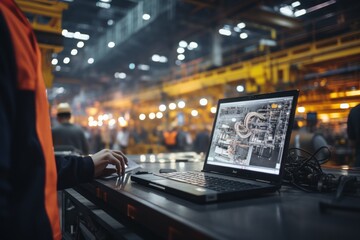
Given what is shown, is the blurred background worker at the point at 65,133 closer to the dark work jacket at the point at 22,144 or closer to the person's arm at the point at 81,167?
the person's arm at the point at 81,167

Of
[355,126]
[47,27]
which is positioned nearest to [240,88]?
[355,126]

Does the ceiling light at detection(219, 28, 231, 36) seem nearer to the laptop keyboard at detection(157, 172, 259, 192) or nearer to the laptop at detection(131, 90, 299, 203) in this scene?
the laptop at detection(131, 90, 299, 203)

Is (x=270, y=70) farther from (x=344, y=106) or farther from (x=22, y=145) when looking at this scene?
(x=22, y=145)

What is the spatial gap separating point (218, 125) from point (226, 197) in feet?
1.87

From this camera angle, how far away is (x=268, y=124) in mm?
1125

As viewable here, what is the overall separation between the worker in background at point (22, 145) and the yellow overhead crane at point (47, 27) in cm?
247

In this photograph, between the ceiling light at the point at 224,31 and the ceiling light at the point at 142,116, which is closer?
the ceiling light at the point at 224,31

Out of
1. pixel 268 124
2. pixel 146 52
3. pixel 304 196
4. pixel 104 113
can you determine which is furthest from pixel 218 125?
pixel 104 113

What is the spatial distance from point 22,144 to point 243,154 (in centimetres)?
77

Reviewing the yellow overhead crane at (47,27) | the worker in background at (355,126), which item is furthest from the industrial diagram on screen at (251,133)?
the yellow overhead crane at (47,27)

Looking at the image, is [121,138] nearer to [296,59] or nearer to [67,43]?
[296,59]

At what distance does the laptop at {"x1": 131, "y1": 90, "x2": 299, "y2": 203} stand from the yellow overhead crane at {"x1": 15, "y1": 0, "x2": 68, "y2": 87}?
7.56 feet

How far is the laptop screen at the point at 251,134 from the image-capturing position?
107 cm

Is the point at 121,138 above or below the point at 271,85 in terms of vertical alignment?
below
